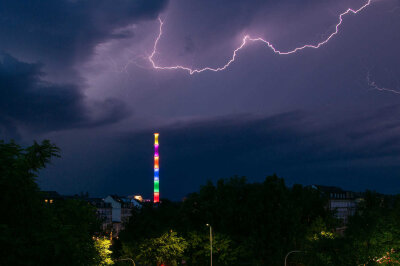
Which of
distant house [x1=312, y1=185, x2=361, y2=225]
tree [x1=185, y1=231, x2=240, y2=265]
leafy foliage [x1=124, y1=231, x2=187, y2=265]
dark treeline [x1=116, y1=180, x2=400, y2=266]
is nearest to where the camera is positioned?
tree [x1=185, y1=231, x2=240, y2=265]

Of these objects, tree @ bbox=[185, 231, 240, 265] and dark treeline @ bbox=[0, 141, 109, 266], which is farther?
tree @ bbox=[185, 231, 240, 265]

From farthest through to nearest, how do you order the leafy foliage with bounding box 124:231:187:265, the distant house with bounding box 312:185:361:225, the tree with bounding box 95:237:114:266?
1. the distant house with bounding box 312:185:361:225
2. the leafy foliage with bounding box 124:231:187:265
3. the tree with bounding box 95:237:114:266

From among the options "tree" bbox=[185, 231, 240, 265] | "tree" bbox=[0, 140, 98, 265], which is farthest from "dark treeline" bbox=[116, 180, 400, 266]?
"tree" bbox=[0, 140, 98, 265]

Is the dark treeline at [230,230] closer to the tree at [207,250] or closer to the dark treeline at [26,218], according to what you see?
the tree at [207,250]

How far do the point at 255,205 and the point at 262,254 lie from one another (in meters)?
4.72

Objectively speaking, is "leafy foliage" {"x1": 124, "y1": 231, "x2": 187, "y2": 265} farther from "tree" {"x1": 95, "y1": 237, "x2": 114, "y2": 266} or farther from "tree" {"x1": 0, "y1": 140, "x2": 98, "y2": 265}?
"tree" {"x1": 0, "y1": 140, "x2": 98, "y2": 265}

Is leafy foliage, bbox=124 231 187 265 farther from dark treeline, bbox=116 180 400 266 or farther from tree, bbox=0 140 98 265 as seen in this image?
tree, bbox=0 140 98 265

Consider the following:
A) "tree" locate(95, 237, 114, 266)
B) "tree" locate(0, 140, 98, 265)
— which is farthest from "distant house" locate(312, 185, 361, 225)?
"tree" locate(0, 140, 98, 265)

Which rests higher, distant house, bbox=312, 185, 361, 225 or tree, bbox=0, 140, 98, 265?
distant house, bbox=312, 185, 361, 225

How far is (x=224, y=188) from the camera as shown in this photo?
156 ft

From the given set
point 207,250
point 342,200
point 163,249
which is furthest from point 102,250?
point 342,200

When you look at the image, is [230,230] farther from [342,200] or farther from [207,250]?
[342,200]

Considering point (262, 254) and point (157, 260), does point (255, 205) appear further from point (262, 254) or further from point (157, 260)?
point (157, 260)

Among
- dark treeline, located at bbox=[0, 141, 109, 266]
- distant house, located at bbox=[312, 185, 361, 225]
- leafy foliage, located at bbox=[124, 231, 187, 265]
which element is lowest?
leafy foliage, located at bbox=[124, 231, 187, 265]
